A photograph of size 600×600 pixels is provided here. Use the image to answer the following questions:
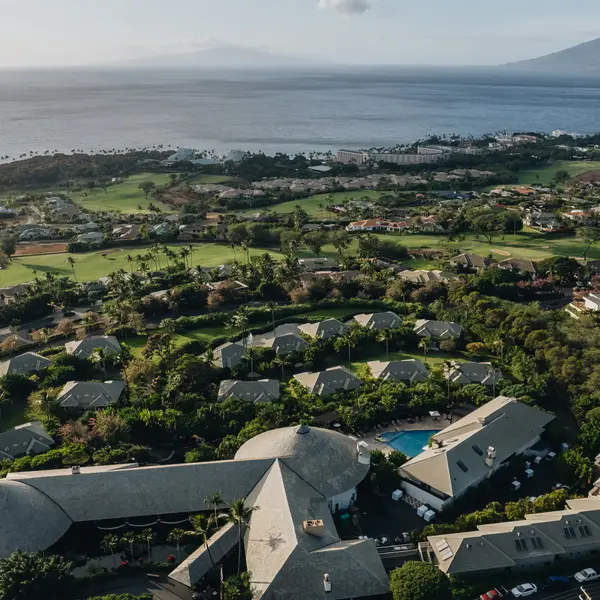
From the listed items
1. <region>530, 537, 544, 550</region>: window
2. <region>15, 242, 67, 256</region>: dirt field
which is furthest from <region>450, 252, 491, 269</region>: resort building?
<region>15, 242, 67, 256</region>: dirt field

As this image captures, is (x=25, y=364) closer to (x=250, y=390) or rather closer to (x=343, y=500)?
(x=250, y=390)

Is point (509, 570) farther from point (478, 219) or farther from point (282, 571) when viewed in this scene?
point (478, 219)

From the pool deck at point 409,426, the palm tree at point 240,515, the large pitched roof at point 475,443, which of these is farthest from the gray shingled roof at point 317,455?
the pool deck at point 409,426

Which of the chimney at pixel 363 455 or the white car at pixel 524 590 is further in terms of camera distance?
the chimney at pixel 363 455

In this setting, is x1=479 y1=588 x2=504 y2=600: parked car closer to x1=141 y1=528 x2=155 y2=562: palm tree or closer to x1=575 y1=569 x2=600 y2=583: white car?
x1=575 y1=569 x2=600 y2=583: white car

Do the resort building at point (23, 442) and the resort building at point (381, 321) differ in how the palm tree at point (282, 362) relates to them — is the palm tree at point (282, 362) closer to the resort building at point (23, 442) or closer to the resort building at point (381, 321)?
the resort building at point (381, 321)

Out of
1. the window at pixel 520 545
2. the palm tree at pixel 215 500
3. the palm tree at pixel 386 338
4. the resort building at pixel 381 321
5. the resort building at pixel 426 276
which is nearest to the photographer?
the window at pixel 520 545
